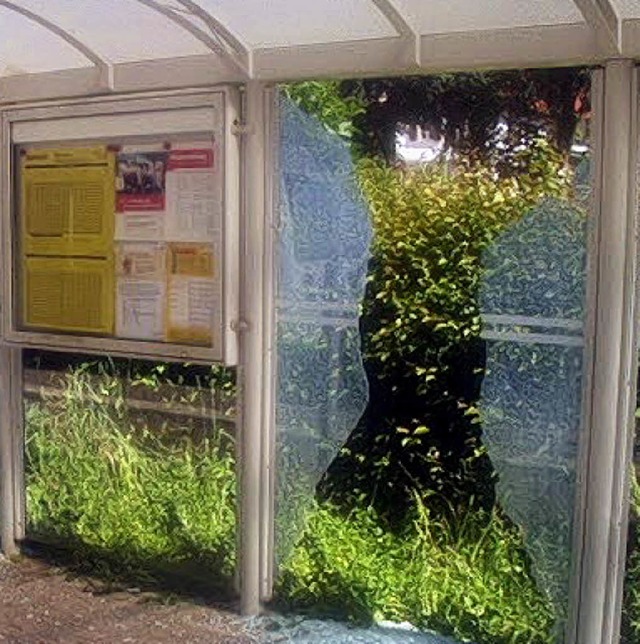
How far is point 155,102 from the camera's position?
416 cm

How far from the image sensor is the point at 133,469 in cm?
465

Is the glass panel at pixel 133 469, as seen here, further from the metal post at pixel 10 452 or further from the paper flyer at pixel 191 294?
the paper flyer at pixel 191 294

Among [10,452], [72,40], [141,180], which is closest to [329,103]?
[141,180]

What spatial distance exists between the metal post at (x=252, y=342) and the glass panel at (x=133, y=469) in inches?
6.1

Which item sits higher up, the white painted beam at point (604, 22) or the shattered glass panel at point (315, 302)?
the white painted beam at point (604, 22)

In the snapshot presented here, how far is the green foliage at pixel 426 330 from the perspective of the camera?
12.4 feet

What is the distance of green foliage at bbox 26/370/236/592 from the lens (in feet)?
14.5

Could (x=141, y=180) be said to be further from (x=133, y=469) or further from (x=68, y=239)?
(x=133, y=469)

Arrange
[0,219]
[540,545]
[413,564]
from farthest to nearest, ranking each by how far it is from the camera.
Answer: [0,219]
[413,564]
[540,545]

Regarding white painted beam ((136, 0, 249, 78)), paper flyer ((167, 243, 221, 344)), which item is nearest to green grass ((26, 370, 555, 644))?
paper flyer ((167, 243, 221, 344))

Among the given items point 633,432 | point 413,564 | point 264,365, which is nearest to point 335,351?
point 264,365

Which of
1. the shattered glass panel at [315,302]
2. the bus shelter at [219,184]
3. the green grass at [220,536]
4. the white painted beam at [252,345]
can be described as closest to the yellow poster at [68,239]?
the bus shelter at [219,184]

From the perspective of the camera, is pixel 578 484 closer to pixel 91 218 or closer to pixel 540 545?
pixel 540 545

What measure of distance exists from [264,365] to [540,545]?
4.34ft
